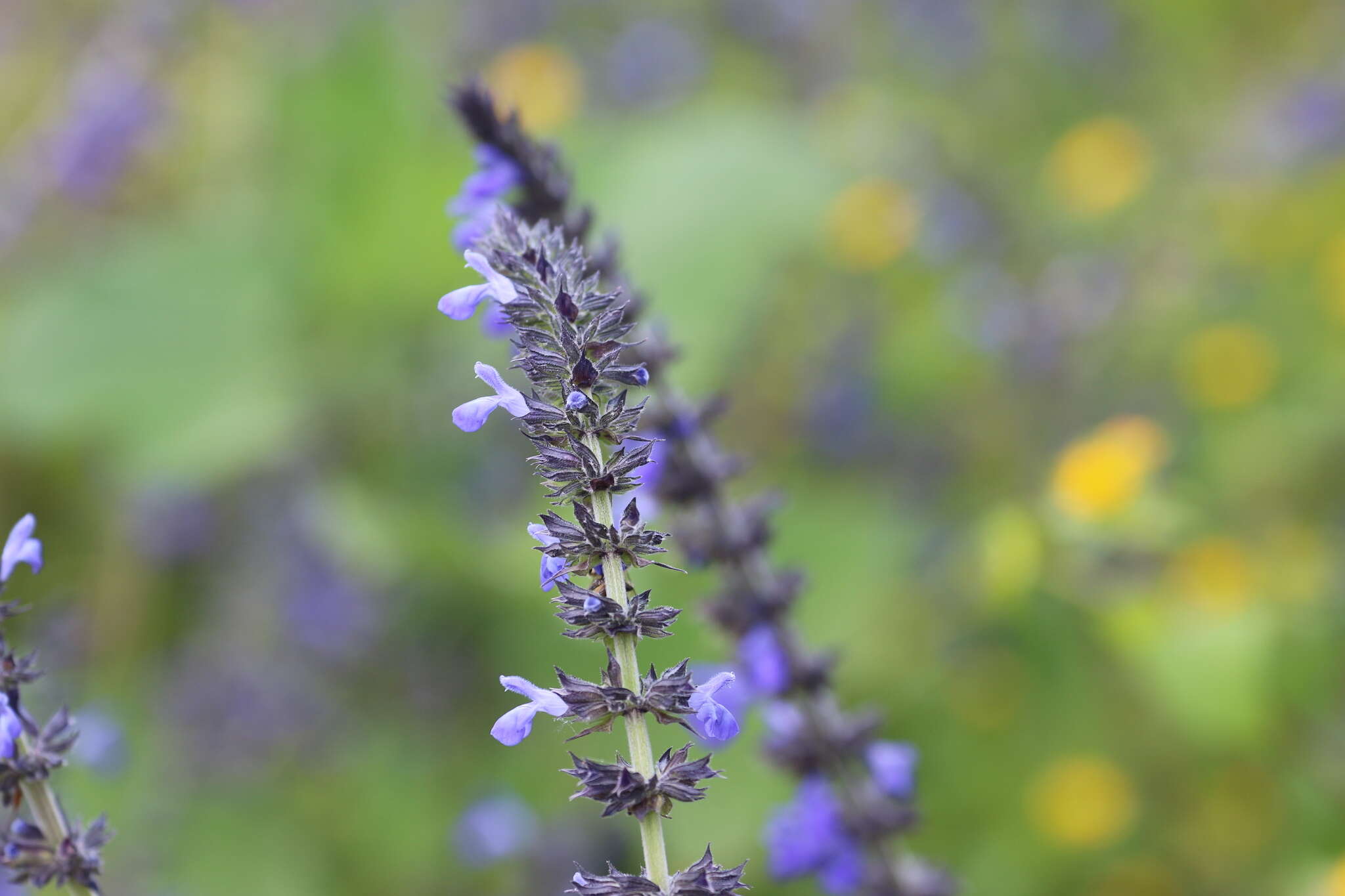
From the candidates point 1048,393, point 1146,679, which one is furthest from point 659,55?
point 1146,679

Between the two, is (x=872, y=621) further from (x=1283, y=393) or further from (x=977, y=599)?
(x=1283, y=393)

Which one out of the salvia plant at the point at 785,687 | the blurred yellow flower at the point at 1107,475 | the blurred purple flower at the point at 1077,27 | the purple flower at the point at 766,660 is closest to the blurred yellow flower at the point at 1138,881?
the blurred yellow flower at the point at 1107,475

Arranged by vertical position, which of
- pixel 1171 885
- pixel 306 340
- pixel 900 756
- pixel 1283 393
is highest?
pixel 306 340

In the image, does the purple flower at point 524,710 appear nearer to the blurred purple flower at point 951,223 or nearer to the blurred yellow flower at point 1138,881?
the blurred yellow flower at point 1138,881

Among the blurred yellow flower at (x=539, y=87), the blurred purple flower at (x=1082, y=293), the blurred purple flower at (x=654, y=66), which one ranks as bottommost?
the blurred purple flower at (x=1082, y=293)

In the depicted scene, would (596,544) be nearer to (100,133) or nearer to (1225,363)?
(1225,363)

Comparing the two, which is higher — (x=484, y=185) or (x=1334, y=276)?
(x=1334, y=276)

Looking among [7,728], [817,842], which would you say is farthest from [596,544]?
[817,842]
